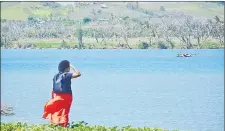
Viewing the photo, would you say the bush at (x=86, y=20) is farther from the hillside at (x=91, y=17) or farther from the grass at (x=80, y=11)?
the grass at (x=80, y=11)

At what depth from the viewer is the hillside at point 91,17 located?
216ft

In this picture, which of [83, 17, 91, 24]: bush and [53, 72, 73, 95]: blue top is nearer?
[53, 72, 73, 95]: blue top

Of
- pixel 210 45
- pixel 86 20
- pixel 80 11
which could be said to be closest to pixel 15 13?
pixel 80 11

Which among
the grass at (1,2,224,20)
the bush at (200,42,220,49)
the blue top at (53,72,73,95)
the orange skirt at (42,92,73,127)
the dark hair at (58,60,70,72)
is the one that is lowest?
the bush at (200,42,220,49)

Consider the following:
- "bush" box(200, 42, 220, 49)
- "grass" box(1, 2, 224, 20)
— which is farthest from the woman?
"bush" box(200, 42, 220, 49)

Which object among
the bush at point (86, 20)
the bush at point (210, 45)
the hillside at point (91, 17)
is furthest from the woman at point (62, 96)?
the bush at point (86, 20)

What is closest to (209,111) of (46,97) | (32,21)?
(46,97)

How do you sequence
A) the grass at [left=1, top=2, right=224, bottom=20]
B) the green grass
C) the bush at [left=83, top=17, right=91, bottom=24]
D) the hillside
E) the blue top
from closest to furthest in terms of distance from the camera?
the blue top
the hillside
the grass at [left=1, top=2, right=224, bottom=20]
the green grass
the bush at [left=83, top=17, right=91, bottom=24]

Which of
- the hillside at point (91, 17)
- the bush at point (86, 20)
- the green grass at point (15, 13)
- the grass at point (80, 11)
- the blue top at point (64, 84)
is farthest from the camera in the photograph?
the bush at point (86, 20)

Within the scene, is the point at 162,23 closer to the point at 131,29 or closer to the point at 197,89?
the point at 131,29

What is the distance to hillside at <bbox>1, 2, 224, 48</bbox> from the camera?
65750 millimetres

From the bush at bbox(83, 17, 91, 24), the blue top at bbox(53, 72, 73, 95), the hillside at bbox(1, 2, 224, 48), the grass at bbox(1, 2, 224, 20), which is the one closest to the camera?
the blue top at bbox(53, 72, 73, 95)

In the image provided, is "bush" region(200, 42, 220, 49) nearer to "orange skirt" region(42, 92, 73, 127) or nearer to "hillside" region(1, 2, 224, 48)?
"hillside" region(1, 2, 224, 48)

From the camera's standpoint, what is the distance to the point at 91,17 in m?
67.4
